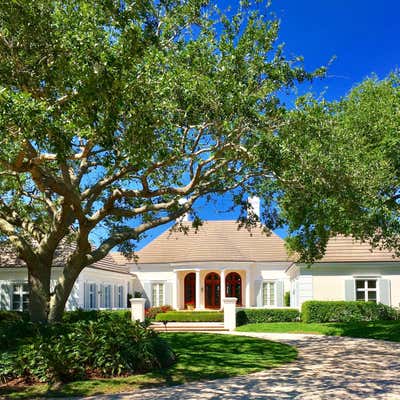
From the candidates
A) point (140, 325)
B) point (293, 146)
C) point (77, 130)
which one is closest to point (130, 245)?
point (140, 325)

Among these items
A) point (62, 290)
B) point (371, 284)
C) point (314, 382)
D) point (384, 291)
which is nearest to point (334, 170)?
point (314, 382)

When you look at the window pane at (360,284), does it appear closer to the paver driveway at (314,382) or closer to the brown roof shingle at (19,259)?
the paver driveway at (314,382)

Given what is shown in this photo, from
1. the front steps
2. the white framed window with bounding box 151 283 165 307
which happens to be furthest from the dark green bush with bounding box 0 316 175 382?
the white framed window with bounding box 151 283 165 307

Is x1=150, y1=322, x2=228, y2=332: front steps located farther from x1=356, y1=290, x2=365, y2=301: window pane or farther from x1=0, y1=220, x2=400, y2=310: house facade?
x1=356, y1=290, x2=365, y2=301: window pane

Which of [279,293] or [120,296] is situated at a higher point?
[279,293]

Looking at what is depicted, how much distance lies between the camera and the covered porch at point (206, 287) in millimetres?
38250

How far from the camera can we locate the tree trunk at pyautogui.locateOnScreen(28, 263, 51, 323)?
15.1 m

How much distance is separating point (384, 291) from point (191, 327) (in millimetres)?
10245

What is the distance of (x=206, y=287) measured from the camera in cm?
4112

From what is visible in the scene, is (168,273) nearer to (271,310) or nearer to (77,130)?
(271,310)

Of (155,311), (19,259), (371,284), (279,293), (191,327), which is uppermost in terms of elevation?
(19,259)

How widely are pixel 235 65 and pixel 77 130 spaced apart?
4120 mm

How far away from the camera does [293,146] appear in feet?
41.8

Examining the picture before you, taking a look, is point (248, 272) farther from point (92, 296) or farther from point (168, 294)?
point (92, 296)
